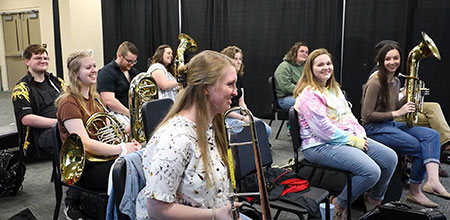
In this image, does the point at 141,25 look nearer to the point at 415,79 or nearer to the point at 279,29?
the point at 279,29

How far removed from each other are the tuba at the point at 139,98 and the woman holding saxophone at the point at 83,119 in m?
0.36

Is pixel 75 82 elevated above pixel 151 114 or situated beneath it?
elevated above

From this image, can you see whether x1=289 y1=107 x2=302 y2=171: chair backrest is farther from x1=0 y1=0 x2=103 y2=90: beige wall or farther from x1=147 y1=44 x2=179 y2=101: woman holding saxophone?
x1=0 y1=0 x2=103 y2=90: beige wall

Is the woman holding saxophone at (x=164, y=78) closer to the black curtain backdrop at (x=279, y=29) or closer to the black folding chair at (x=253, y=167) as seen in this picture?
the black curtain backdrop at (x=279, y=29)

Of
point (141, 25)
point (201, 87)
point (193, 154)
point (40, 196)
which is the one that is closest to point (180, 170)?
point (193, 154)

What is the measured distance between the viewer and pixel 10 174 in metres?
3.14

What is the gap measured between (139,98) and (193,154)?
1.65 m

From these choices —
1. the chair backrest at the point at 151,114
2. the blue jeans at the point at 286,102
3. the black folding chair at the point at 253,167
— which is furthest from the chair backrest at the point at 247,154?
the blue jeans at the point at 286,102

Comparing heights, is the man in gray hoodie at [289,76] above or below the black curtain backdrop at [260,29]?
below

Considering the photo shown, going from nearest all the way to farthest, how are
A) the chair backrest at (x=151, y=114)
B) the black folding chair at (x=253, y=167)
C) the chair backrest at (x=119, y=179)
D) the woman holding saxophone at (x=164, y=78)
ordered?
the chair backrest at (x=119, y=179) < the black folding chair at (x=253, y=167) < the chair backrest at (x=151, y=114) < the woman holding saxophone at (x=164, y=78)

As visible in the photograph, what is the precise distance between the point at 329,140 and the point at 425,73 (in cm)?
333

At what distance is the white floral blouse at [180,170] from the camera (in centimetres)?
123

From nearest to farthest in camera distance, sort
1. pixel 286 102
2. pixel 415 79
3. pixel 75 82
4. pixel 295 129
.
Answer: pixel 75 82 < pixel 295 129 < pixel 415 79 < pixel 286 102

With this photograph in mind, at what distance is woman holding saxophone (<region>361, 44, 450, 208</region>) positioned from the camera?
2891 millimetres
